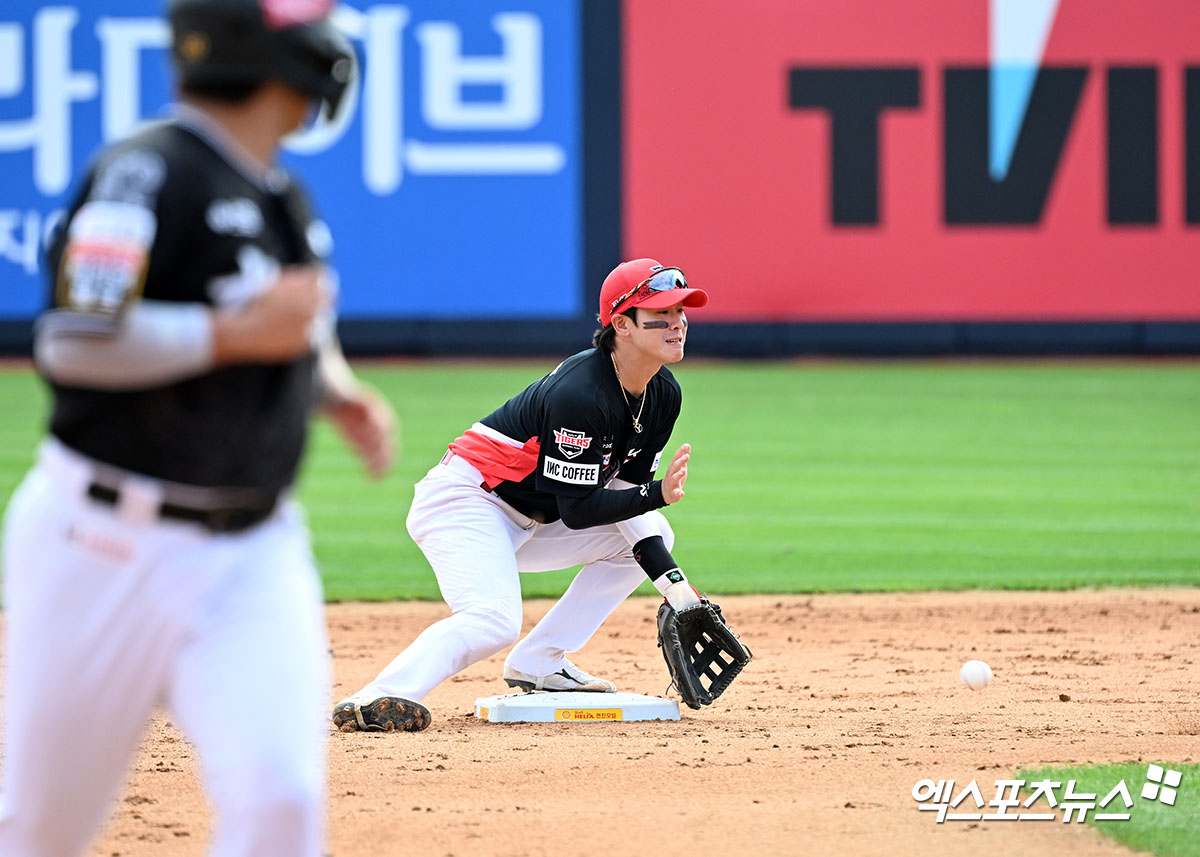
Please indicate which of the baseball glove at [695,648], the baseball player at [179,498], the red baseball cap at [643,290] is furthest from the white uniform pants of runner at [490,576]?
the baseball player at [179,498]

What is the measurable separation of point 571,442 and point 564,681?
1.06m

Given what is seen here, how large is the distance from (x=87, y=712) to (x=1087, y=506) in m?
10.0

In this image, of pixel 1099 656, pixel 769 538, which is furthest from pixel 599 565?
pixel 769 538

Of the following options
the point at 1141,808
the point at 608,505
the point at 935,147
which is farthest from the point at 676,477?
the point at 935,147

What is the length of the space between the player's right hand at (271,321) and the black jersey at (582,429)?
2.89 meters

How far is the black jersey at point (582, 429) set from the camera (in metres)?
5.18

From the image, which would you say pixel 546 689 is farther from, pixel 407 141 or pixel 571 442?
pixel 407 141

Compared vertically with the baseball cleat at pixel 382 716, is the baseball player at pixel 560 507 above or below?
above

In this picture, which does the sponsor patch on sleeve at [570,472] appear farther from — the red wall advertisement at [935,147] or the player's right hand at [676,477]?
the red wall advertisement at [935,147]

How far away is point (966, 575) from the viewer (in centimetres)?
898

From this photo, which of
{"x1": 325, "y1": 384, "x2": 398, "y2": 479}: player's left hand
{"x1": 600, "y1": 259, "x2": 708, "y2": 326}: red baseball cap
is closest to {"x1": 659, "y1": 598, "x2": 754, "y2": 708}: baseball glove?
{"x1": 600, "y1": 259, "x2": 708, "y2": 326}: red baseball cap

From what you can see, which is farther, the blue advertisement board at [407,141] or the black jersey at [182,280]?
the blue advertisement board at [407,141]

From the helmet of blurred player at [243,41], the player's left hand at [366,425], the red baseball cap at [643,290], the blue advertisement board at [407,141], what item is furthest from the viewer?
the blue advertisement board at [407,141]

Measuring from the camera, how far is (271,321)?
2254 millimetres
